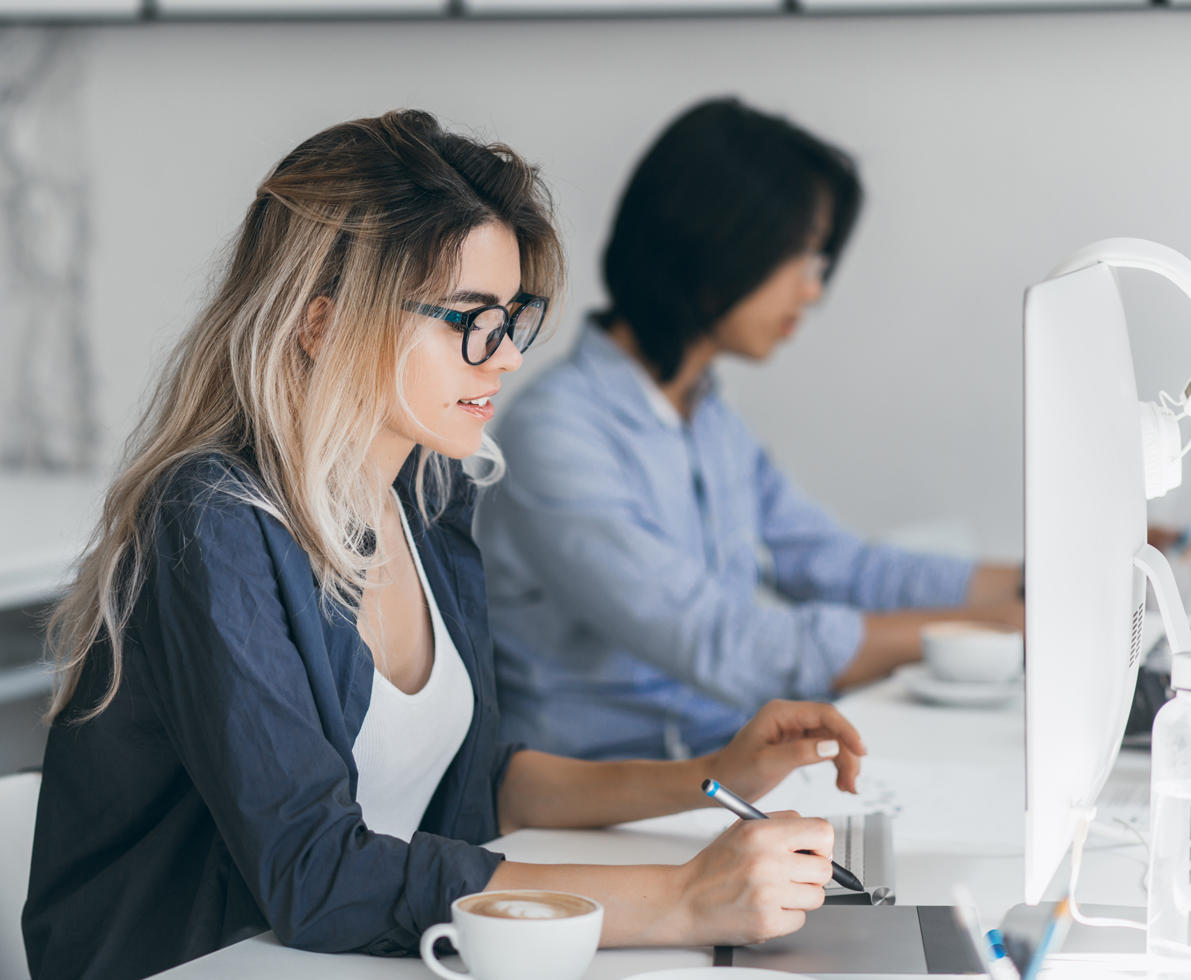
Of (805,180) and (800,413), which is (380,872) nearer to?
(805,180)

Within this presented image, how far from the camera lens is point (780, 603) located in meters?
2.91

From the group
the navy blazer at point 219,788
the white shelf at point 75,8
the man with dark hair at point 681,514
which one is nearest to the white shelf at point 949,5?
the man with dark hair at point 681,514

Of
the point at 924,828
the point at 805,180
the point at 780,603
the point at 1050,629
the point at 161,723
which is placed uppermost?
the point at 805,180

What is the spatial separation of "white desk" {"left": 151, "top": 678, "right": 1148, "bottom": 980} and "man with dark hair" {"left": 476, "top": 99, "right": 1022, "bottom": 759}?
29cm

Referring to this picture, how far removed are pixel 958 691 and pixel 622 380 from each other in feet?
2.26

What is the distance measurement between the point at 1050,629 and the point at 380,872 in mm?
426

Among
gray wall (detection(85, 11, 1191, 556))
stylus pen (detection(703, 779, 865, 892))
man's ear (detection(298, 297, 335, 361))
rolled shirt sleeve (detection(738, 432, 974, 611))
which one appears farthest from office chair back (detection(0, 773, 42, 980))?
gray wall (detection(85, 11, 1191, 556))

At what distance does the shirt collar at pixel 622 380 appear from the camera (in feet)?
6.46

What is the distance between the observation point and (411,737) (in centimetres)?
110

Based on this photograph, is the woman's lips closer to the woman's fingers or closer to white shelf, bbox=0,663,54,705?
the woman's fingers

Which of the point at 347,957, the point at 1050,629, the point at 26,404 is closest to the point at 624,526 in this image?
the point at 347,957

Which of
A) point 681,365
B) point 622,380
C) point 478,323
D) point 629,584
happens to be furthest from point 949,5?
point 478,323

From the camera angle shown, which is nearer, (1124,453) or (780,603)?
(1124,453)

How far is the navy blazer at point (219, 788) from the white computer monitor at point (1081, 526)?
14.2 inches
